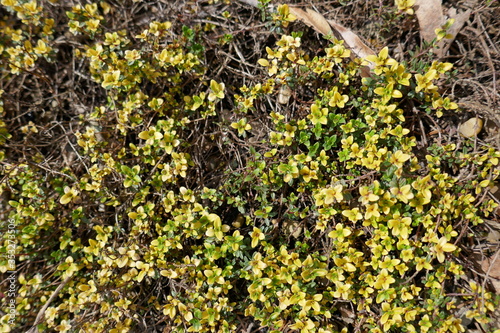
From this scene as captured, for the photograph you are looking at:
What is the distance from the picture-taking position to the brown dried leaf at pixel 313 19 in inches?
101

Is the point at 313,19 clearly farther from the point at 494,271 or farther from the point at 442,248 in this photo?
the point at 494,271

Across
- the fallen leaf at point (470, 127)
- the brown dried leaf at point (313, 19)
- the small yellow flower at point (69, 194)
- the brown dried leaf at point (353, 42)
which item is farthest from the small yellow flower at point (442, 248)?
the small yellow flower at point (69, 194)

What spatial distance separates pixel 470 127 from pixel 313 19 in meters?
1.34

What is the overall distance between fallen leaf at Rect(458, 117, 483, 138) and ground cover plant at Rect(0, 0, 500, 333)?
0.03 meters

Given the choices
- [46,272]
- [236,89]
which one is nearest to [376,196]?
[236,89]

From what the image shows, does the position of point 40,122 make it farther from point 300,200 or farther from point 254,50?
point 300,200

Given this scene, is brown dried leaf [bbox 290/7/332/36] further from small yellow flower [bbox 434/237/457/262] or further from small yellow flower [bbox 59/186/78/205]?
small yellow flower [bbox 59/186/78/205]

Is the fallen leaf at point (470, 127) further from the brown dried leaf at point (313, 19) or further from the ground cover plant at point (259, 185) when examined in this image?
the brown dried leaf at point (313, 19)

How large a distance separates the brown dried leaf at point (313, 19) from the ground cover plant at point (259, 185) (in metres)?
0.08

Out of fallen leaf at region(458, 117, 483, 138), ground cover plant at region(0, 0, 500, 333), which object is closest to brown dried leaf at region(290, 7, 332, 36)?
ground cover plant at region(0, 0, 500, 333)

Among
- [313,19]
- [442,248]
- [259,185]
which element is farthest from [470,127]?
[259,185]

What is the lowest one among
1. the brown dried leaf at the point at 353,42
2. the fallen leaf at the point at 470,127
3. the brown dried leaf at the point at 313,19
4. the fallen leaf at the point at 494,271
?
the fallen leaf at the point at 494,271

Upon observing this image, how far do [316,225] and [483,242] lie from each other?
119 centimetres

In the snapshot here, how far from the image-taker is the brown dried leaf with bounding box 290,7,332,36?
2553mm
